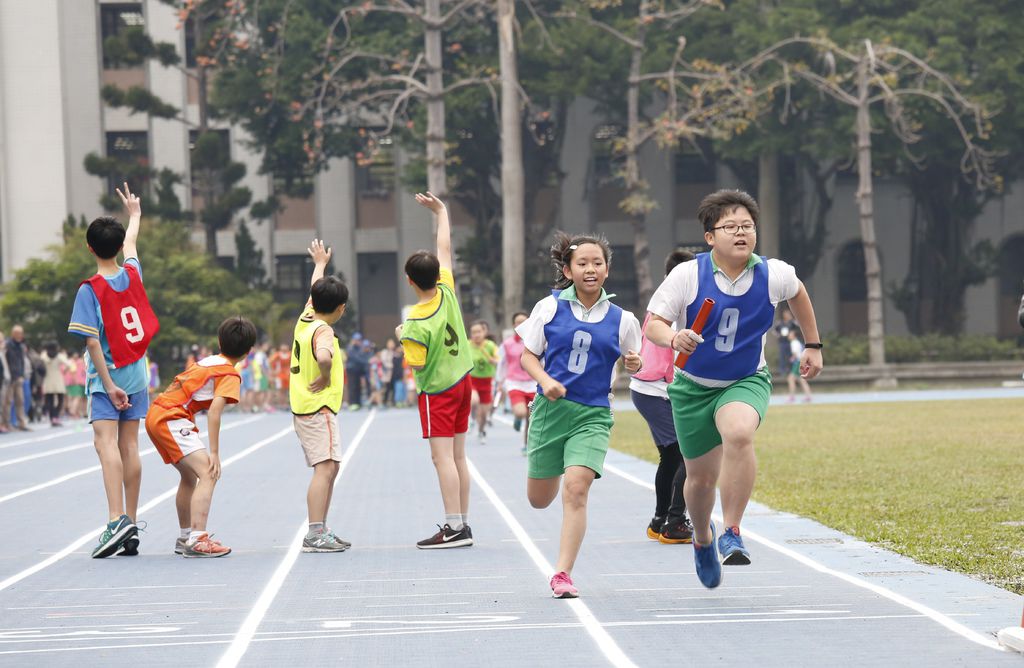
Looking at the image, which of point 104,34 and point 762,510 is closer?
point 762,510

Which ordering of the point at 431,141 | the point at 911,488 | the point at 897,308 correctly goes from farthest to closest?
the point at 897,308
the point at 431,141
the point at 911,488

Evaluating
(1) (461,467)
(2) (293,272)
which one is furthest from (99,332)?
(2) (293,272)

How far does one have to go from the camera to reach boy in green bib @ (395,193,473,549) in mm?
9664

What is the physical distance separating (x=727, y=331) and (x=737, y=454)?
616mm

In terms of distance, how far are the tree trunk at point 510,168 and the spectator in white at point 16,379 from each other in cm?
1134

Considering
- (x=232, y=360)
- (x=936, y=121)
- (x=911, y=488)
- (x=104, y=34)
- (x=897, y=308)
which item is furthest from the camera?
(x=104, y=34)

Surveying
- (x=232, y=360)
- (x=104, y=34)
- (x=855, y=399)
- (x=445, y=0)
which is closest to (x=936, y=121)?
(x=855, y=399)

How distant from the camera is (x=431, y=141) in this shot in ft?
113

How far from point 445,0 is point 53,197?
24179 mm

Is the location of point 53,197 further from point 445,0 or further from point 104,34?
point 445,0

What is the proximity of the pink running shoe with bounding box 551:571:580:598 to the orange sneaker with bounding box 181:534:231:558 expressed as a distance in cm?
296

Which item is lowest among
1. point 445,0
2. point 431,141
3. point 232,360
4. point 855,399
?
point 855,399

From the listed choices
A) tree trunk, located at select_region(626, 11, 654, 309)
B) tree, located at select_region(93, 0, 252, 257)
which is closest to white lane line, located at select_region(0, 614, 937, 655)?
tree trunk, located at select_region(626, 11, 654, 309)

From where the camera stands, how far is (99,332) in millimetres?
9469
